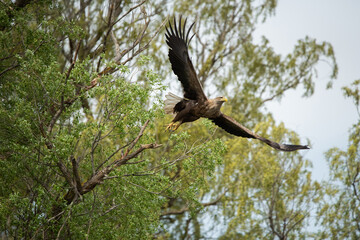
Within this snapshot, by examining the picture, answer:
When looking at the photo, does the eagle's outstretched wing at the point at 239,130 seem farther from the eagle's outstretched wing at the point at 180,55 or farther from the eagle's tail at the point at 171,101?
the eagle's outstretched wing at the point at 180,55

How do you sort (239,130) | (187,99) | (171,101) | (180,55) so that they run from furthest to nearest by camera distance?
(239,130)
(171,101)
(187,99)
(180,55)

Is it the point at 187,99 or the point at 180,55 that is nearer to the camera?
the point at 180,55

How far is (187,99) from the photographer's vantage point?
9.15 m

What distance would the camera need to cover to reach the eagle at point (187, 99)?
330 inches

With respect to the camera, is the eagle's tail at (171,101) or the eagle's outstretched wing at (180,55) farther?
the eagle's tail at (171,101)

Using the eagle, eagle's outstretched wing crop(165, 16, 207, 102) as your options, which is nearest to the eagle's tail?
the eagle

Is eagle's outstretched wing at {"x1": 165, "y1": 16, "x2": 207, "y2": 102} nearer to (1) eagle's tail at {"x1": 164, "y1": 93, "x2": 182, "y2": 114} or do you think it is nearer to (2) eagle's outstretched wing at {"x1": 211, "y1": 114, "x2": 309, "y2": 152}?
(1) eagle's tail at {"x1": 164, "y1": 93, "x2": 182, "y2": 114}

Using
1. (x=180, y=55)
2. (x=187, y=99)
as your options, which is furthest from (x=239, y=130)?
(x=180, y=55)

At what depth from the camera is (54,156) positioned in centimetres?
770

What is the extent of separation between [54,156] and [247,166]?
7.88m

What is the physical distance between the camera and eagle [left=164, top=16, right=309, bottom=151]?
8.39 m

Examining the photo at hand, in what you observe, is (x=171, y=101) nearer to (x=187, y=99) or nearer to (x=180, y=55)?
(x=187, y=99)

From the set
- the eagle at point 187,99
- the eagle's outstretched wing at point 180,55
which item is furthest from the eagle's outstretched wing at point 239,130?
the eagle's outstretched wing at point 180,55

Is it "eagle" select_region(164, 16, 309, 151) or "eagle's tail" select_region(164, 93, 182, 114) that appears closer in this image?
"eagle" select_region(164, 16, 309, 151)
